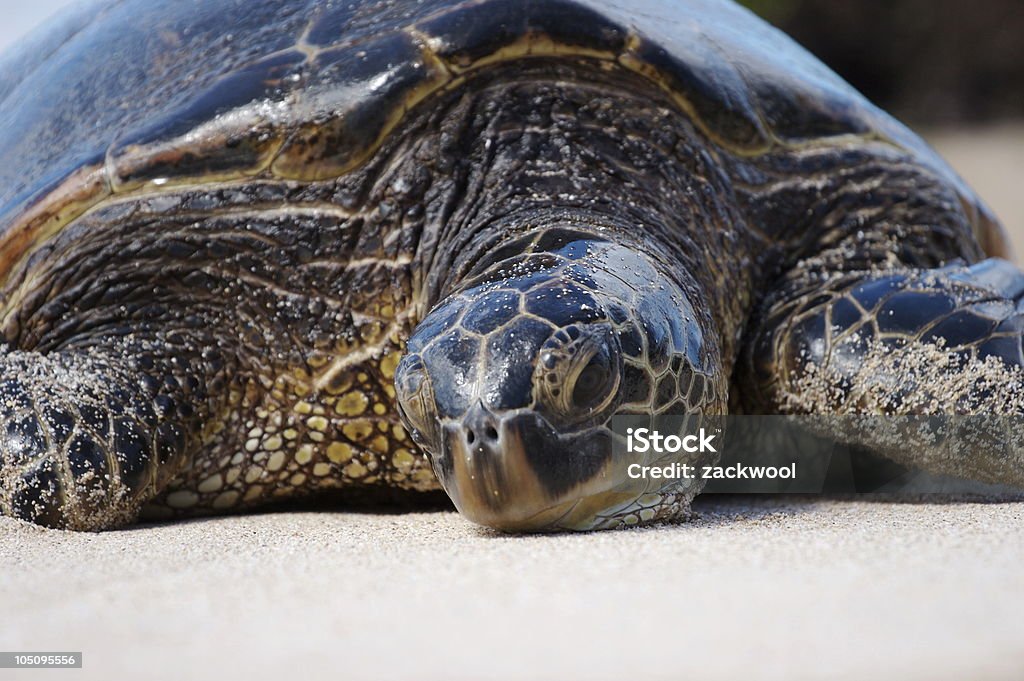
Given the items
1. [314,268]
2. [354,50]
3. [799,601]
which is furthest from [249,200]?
[799,601]

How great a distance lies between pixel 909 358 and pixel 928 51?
18.6 metres

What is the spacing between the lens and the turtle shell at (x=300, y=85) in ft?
9.20

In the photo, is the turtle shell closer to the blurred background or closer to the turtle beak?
the turtle beak

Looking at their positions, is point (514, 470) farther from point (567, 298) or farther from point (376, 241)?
point (376, 241)

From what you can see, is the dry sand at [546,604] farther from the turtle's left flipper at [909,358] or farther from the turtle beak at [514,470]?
the turtle's left flipper at [909,358]

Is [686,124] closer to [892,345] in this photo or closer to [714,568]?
[892,345]

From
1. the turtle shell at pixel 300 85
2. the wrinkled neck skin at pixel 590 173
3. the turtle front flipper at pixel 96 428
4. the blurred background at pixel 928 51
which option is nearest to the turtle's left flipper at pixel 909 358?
the wrinkled neck skin at pixel 590 173

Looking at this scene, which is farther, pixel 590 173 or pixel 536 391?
pixel 590 173

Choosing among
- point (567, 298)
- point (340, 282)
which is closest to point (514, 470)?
point (567, 298)

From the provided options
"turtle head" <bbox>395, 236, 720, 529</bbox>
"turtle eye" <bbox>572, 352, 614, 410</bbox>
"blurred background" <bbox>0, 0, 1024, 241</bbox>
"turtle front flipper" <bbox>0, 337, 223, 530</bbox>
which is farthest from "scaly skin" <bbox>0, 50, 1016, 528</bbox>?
"blurred background" <bbox>0, 0, 1024, 241</bbox>

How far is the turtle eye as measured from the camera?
195 cm

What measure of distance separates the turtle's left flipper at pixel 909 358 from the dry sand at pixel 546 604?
0.40 meters

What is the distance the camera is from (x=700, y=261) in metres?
2.77

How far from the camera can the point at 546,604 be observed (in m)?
1.44
